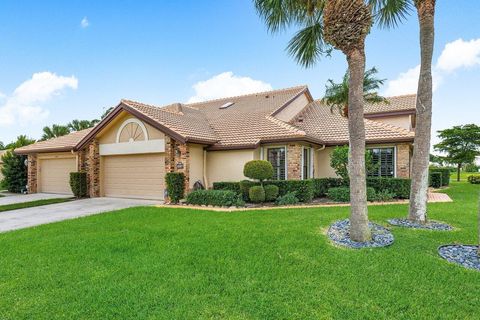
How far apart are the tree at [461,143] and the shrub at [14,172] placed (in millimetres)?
38354

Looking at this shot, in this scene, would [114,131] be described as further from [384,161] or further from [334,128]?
[384,161]

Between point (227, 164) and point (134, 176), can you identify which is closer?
point (227, 164)

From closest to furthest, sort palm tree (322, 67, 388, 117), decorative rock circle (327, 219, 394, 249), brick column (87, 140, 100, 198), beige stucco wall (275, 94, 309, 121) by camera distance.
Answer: decorative rock circle (327, 219, 394, 249)
palm tree (322, 67, 388, 117)
brick column (87, 140, 100, 198)
beige stucco wall (275, 94, 309, 121)

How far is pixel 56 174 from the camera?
19094 millimetres

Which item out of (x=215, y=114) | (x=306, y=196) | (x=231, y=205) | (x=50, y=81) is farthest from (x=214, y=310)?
(x=50, y=81)

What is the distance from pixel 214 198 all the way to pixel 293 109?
413 inches

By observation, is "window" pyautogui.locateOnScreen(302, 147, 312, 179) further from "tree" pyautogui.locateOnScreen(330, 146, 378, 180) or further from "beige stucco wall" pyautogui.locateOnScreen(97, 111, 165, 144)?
"beige stucco wall" pyautogui.locateOnScreen(97, 111, 165, 144)

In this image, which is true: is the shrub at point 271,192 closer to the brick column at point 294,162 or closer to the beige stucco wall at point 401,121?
the brick column at point 294,162

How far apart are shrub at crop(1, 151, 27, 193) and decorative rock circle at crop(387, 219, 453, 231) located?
74.0ft

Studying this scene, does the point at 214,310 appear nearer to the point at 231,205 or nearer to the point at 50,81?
the point at 231,205

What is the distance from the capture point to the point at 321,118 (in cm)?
1862

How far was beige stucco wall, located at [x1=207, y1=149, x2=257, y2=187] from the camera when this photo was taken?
14.4 m

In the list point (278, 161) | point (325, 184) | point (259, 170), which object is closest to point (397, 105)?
point (325, 184)

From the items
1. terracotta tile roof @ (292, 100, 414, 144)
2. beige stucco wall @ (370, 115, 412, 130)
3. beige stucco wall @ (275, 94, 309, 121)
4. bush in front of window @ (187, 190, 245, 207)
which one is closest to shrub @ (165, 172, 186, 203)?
bush in front of window @ (187, 190, 245, 207)
